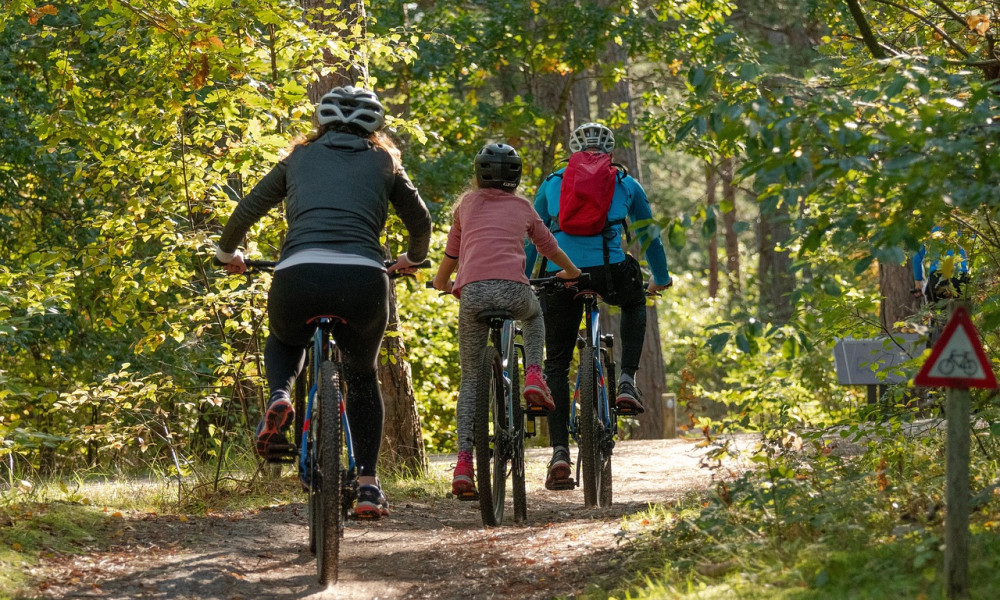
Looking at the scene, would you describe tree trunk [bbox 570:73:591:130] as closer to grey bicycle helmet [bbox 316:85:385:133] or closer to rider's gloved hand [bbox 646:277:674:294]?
rider's gloved hand [bbox 646:277:674:294]

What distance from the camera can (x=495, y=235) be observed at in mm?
6148

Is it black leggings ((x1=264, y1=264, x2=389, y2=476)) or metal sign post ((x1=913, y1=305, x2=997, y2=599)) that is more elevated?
black leggings ((x1=264, y1=264, x2=389, y2=476))

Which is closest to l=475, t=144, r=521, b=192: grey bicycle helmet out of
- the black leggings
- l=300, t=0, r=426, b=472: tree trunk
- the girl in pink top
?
the girl in pink top

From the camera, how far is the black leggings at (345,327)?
486cm

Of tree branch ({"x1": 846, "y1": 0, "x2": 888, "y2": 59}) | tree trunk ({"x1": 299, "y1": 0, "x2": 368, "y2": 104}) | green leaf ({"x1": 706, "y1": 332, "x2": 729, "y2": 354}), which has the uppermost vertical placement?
tree trunk ({"x1": 299, "y1": 0, "x2": 368, "y2": 104})

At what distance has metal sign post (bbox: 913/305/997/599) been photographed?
11.7ft

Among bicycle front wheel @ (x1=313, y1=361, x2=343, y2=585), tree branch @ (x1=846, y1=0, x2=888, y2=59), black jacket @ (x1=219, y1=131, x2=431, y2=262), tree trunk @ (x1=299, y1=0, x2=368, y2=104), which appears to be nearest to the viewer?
bicycle front wheel @ (x1=313, y1=361, x2=343, y2=585)

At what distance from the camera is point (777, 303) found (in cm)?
2591

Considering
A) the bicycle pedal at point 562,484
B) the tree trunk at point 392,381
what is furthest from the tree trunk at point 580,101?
the bicycle pedal at point 562,484

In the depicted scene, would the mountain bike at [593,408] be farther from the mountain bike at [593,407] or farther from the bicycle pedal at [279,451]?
the bicycle pedal at [279,451]

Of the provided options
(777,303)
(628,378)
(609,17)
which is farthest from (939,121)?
(777,303)

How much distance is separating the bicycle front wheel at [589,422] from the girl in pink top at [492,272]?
21.6 inches

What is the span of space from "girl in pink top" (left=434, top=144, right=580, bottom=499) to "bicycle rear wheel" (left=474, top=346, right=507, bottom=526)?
0.21 feet

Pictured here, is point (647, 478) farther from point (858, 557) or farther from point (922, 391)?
point (858, 557)
